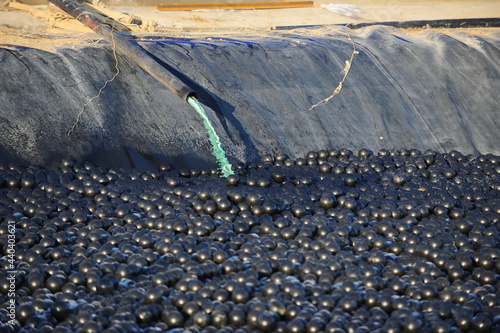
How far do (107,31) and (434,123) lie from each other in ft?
15.4

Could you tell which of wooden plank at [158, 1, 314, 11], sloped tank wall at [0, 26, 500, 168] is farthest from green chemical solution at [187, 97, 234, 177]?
wooden plank at [158, 1, 314, 11]

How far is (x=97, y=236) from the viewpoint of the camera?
16.7ft

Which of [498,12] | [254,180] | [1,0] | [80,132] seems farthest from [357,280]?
[498,12]

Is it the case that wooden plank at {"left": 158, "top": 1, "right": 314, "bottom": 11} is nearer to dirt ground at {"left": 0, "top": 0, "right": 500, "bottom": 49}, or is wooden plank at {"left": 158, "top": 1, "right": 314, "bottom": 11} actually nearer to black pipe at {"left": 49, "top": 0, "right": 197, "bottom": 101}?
dirt ground at {"left": 0, "top": 0, "right": 500, "bottom": 49}

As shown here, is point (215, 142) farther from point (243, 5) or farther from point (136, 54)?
point (243, 5)

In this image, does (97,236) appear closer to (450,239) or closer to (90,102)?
(90,102)

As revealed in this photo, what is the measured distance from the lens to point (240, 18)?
438 inches

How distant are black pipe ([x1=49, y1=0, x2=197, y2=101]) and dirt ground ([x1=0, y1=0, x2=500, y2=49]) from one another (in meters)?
0.20

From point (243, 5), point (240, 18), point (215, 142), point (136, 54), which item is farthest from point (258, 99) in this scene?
point (243, 5)

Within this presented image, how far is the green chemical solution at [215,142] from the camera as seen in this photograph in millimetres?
6949

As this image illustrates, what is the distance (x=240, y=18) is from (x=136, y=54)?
4.09 meters

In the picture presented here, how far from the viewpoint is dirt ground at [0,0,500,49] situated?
824 cm

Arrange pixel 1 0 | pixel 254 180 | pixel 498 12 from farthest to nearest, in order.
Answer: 1. pixel 498 12
2. pixel 1 0
3. pixel 254 180

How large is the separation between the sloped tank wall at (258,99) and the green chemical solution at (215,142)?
95 millimetres
